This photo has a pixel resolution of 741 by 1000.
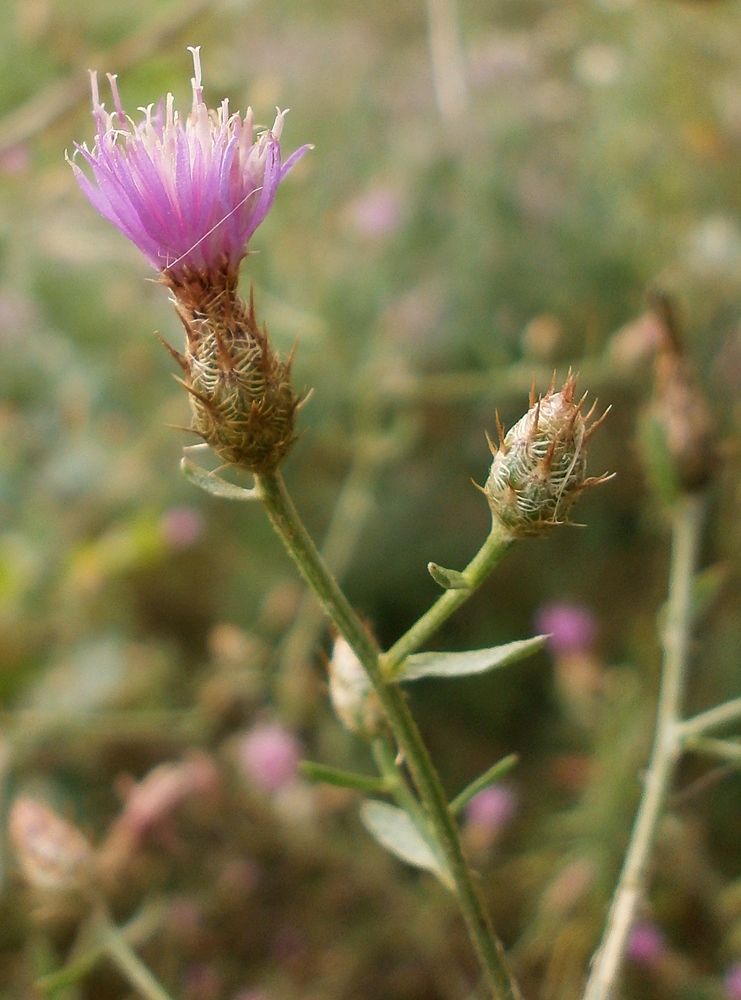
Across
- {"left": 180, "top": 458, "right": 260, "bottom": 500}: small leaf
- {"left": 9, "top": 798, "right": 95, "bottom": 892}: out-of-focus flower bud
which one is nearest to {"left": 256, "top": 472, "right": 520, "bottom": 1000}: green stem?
{"left": 180, "top": 458, "right": 260, "bottom": 500}: small leaf

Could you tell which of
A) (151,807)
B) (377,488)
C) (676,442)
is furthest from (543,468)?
(377,488)

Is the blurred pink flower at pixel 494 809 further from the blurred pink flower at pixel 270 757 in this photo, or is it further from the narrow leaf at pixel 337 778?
the narrow leaf at pixel 337 778

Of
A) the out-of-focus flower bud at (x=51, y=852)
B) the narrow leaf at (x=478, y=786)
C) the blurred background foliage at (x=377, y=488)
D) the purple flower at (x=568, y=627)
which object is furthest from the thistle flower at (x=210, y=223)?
the purple flower at (x=568, y=627)

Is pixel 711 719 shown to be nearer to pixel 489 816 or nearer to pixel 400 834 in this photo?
pixel 400 834

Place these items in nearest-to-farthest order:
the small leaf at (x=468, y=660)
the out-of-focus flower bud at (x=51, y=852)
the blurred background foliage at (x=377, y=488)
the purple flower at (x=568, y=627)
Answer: the small leaf at (x=468, y=660), the out-of-focus flower bud at (x=51, y=852), the blurred background foliage at (x=377, y=488), the purple flower at (x=568, y=627)

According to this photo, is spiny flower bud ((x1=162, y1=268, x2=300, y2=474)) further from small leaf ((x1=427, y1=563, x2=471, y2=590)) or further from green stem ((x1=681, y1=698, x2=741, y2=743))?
green stem ((x1=681, y1=698, x2=741, y2=743))

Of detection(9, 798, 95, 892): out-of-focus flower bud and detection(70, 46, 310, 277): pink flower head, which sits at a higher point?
detection(70, 46, 310, 277): pink flower head
